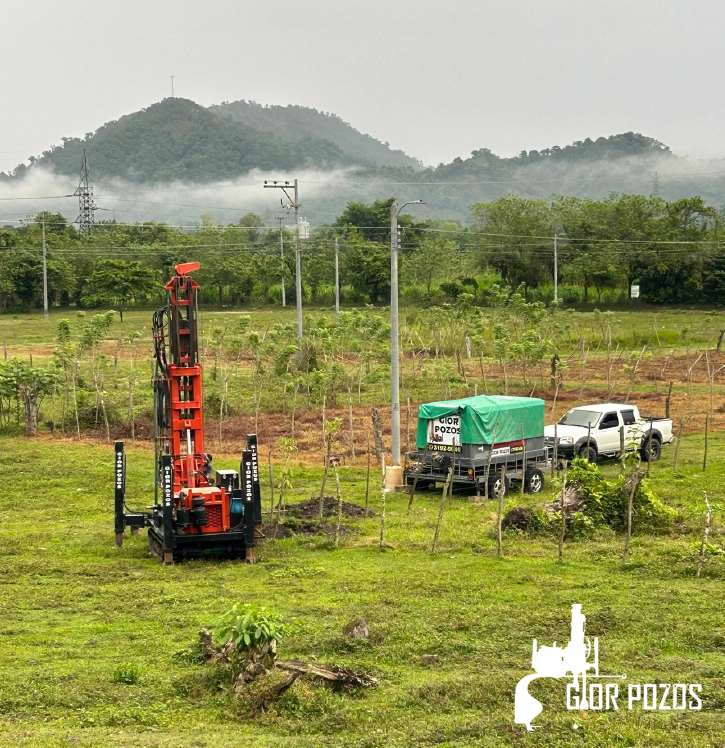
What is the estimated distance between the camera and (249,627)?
1099 cm

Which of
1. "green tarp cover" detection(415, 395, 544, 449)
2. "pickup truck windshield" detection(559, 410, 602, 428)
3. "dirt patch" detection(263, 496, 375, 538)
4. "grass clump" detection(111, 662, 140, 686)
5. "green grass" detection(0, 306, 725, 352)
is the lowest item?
"dirt patch" detection(263, 496, 375, 538)

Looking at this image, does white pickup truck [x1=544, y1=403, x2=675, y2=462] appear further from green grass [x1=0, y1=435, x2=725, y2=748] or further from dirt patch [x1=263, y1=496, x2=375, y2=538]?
dirt patch [x1=263, y1=496, x2=375, y2=538]

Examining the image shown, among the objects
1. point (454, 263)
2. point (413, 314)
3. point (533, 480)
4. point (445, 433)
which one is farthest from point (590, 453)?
point (454, 263)

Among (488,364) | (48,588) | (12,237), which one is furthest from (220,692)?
(12,237)

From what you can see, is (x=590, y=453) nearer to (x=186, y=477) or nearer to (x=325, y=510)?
(x=325, y=510)

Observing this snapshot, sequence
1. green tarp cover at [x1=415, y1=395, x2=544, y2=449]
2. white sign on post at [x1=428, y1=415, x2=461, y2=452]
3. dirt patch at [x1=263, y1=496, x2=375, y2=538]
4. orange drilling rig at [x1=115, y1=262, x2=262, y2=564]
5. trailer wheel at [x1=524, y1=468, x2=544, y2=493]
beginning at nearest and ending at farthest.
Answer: orange drilling rig at [x1=115, y1=262, x2=262, y2=564], dirt patch at [x1=263, y1=496, x2=375, y2=538], green tarp cover at [x1=415, y1=395, x2=544, y2=449], white sign on post at [x1=428, y1=415, x2=461, y2=452], trailer wheel at [x1=524, y1=468, x2=544, y2=493]

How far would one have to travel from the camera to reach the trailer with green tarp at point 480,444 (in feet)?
77.8

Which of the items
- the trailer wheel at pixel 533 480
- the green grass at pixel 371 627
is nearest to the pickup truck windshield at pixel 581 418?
the trailer wheel at pixel 533 480

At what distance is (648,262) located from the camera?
3029 inches

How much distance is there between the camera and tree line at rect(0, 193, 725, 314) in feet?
253

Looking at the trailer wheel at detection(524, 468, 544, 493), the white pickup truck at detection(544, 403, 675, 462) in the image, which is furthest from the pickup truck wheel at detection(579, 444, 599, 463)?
the trailer wheel at detection(524, 468, 544, 493)

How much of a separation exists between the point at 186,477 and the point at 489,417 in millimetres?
8254

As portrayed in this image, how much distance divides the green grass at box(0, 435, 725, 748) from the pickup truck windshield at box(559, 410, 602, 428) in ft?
17.5

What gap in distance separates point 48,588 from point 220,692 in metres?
6.00
